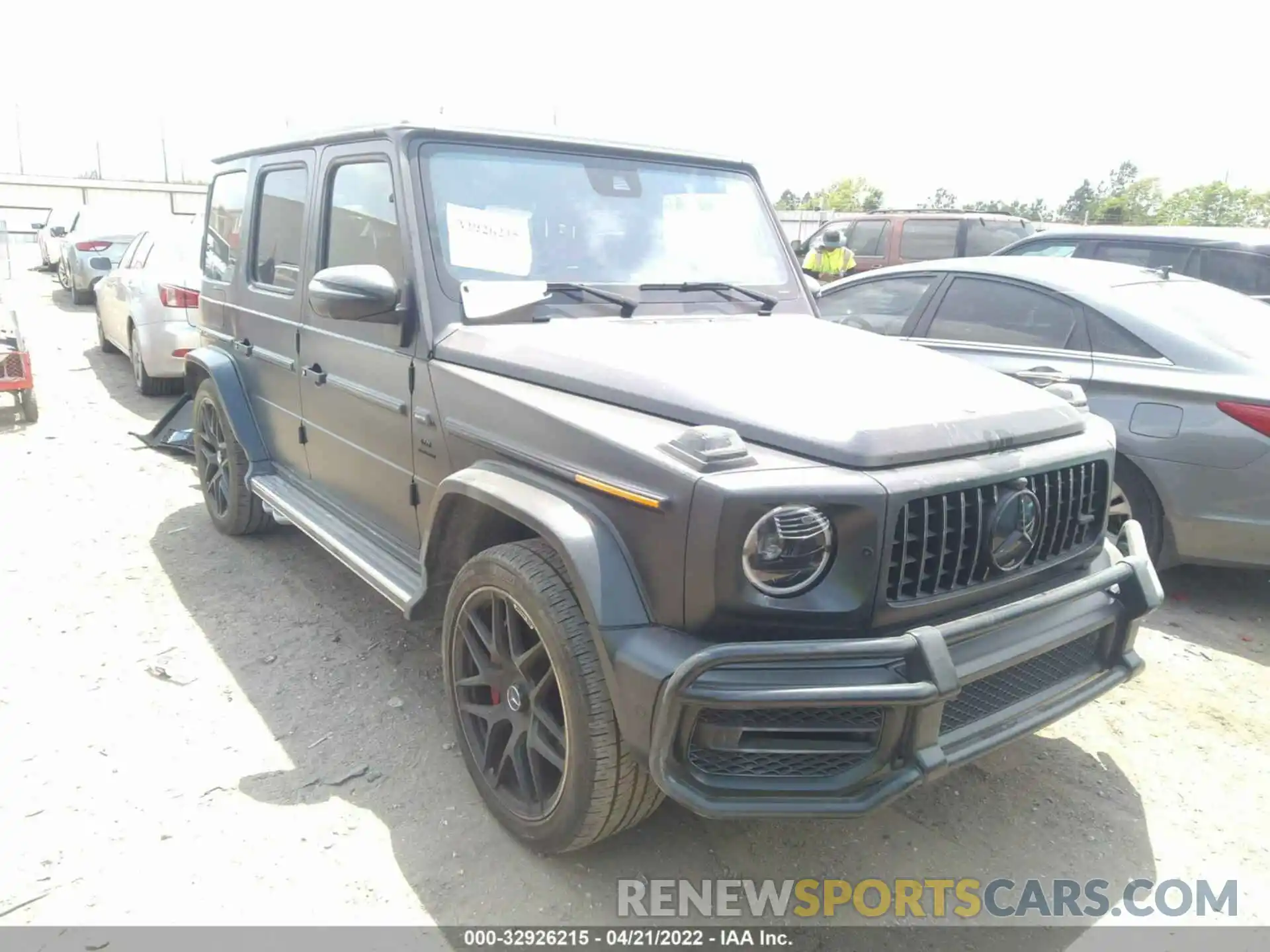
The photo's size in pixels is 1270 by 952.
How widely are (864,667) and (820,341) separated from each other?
1.42m

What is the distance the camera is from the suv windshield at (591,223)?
3186mm

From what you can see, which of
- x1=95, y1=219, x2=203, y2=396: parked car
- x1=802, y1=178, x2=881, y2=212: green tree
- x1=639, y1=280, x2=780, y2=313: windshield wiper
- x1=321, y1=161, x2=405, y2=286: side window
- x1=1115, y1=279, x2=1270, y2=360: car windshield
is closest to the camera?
x1=321, y1=161, x2=405, y2=286: side window

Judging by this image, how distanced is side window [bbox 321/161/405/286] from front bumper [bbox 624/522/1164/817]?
1892 mm

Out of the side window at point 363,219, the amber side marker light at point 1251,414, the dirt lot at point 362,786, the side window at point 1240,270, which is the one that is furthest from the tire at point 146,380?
the side window at point 1240,270

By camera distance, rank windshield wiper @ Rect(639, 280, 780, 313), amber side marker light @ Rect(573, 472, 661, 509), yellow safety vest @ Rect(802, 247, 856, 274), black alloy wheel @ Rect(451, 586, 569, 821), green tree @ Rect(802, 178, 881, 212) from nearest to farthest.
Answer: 1. amber side marker light @ Rect(573, 472, 661, 509)
2. black alloy wheel @ Rect(451, 586, 569, 821)
3. windshield wiper @ Rect(639, 280, 780, 313)
4. yellow safety vest @ Rect(802, 247, 856, 274)
5. green tree @ Rect(802, 178, 881, 212)

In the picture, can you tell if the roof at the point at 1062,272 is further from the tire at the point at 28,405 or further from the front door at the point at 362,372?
the tire at the point at 28,405

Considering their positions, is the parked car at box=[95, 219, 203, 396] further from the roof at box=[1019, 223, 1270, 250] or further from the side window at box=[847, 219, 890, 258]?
the side window at box=[847, 219, 890, 258]

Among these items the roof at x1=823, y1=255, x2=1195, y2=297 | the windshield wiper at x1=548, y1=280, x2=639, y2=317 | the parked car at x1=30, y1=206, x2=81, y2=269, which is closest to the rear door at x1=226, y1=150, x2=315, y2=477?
the windshield wiper at x1=548, y1=280, x2=639, y2=317

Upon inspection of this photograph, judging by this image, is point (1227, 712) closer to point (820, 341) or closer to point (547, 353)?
point (820, 341)

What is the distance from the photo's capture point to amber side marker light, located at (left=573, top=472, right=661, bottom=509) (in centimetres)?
220

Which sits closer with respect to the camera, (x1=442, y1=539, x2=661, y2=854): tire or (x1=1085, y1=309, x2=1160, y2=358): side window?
(x1=442, y1=539, x2=661, y2=854): tire

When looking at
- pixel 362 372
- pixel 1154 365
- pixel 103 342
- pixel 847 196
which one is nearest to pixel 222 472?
pixel 362 372

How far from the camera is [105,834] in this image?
2.77m

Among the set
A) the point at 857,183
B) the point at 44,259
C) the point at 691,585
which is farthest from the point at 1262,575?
the point at 857,183
